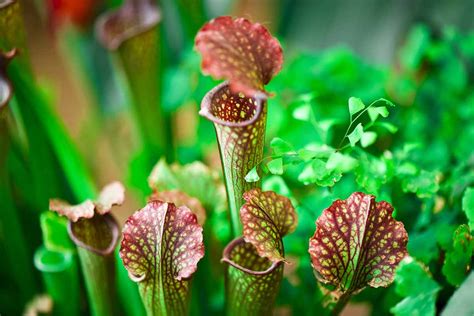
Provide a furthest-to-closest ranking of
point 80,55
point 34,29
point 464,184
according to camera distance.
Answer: point 34,29 < point 80,55 < point 464,184

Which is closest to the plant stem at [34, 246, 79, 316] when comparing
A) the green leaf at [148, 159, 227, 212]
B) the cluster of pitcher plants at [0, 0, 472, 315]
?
the cluster of pitcher plants at [0, 0, 472, 315]

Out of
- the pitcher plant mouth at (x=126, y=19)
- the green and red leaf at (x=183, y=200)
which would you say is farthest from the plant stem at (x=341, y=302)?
the pitcher plant mouth at (x=126, y=19)

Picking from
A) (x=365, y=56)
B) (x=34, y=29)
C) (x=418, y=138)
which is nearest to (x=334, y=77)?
(x=418, y=138)

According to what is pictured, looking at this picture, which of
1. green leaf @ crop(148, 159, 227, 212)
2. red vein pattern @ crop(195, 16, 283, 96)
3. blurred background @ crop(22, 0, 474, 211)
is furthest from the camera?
blurred background @ crop(22, 0, 474, 211)

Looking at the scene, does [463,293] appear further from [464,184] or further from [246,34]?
[246,34]

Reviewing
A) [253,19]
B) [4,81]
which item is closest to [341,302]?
[4,81]

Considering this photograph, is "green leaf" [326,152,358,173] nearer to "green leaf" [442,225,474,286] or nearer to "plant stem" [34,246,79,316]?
"green leaf" [442,225,474,286]

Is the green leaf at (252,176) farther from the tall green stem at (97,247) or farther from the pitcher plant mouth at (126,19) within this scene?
the pitcher plant mouth at (126,19)
